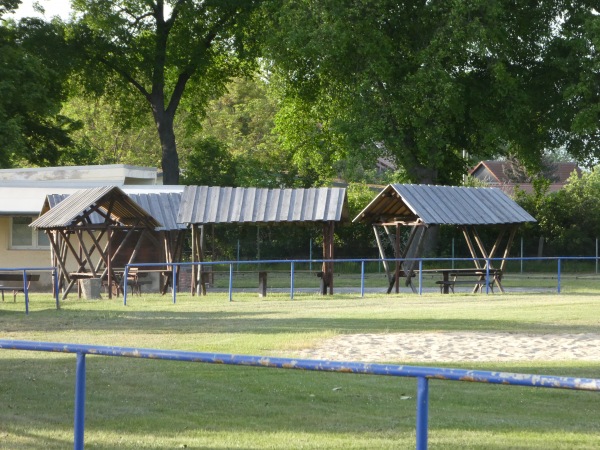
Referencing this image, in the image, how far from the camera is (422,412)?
517 centimetres

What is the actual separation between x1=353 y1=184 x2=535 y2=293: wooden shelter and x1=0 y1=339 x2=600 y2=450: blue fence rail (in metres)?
25.2

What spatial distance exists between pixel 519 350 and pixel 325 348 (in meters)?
2.77

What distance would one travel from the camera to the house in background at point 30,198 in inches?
1428

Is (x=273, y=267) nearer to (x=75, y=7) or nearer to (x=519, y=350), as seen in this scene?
(x=75, y=7)

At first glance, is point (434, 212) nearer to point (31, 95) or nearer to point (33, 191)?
point (33, 191)

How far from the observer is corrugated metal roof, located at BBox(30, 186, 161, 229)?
30344 millimetres

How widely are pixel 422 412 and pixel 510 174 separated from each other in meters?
85.6

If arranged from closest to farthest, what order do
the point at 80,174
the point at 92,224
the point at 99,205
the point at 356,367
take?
the point at 356,367
the point at 99,205
the point at 92,224
the point at 80,174

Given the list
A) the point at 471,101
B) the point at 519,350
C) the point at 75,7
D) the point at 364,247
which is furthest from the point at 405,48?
the point at 519,350

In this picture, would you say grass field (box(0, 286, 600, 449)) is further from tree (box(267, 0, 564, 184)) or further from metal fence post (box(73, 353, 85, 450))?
tree (box(267, 0, 564, 184))

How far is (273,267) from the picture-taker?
50094mm

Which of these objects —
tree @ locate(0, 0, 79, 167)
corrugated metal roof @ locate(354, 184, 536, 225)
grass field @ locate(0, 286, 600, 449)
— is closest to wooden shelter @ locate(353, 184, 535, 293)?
corrugated metal roof @ locate(354, 184, 536, 225)

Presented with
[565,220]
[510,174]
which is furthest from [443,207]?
[510,174]

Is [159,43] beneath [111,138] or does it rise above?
above
